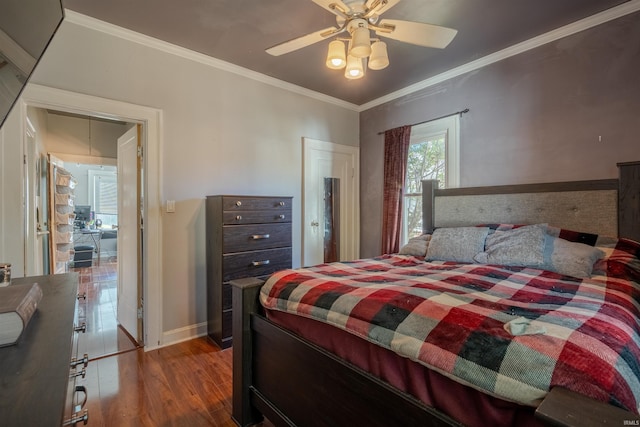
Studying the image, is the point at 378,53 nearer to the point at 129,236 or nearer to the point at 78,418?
the point at 78,418

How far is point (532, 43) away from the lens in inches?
100

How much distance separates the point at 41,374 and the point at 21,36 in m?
0.85

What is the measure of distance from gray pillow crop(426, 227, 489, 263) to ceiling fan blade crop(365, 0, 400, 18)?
1629mm

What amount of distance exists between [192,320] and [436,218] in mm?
2537

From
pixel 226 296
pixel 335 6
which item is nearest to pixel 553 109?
pixel 335 6

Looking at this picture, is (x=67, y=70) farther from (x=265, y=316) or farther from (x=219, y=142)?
(x=265, y=316)

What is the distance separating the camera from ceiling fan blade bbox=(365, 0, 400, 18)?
1540 mm

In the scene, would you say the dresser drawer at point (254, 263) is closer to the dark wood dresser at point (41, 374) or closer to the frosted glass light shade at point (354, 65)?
the dark wood dresser at point (41, 374)

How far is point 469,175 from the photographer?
2.97 metres

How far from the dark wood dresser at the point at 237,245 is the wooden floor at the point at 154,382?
1.01 feet

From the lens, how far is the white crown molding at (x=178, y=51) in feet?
7.31

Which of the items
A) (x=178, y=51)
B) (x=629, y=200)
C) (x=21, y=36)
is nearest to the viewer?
(x=21, y=36)

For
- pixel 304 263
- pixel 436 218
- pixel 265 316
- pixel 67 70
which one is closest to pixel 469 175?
pixel 436 218

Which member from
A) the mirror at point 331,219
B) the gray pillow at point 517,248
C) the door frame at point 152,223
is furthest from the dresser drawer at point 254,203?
the gray pillow at point 517,248
